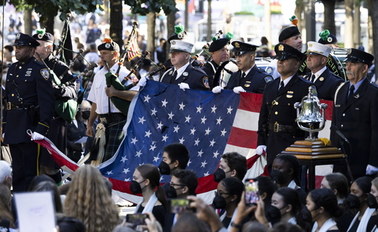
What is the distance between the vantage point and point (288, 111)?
11.6m

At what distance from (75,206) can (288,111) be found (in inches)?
150

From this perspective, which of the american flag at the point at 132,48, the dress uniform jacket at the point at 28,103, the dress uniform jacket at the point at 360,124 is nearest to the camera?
the dress uniform jacket at the point at 360,124

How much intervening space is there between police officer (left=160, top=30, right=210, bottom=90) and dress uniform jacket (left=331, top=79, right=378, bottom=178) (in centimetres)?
268

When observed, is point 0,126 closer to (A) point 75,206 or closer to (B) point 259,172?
(B) point 259,172

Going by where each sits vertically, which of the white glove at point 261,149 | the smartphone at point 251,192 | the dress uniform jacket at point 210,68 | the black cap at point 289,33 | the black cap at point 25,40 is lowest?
the white glove at point 261,149

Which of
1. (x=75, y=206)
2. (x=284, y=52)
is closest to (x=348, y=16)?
(x=284, y=52)

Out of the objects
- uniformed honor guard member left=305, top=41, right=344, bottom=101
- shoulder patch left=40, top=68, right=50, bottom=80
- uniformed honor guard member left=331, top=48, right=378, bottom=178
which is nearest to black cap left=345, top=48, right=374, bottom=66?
uniformed honor guard member left=331, top=48, right=378, bottom=178

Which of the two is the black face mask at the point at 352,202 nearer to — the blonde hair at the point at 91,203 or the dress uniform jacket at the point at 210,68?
the blonde hair at the point at 91,203

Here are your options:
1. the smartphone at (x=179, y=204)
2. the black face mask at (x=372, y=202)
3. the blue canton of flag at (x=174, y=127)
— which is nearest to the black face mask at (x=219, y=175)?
the black face mask at (x=372, y=202)

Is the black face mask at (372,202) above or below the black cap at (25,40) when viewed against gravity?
below

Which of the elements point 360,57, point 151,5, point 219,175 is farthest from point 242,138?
point 151,5

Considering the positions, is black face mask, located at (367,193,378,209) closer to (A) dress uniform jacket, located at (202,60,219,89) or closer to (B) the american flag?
(A) dress uniform jacket, located at (202,60,219,89)

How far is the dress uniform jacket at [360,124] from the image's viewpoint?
36.6 feet

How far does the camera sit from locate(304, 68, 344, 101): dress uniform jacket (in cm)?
1227
